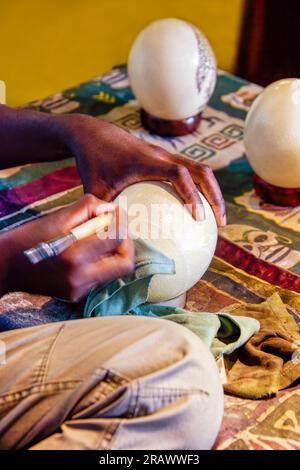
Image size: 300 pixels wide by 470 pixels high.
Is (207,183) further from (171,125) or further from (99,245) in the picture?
(171,125)

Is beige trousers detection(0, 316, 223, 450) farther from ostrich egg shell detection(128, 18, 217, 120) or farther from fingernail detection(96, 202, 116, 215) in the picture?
ostrich egg shell detection(128, 18, 217, 120)

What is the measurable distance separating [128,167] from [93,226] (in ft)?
1.25

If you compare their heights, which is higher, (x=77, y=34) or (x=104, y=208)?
(x=104, y=208)

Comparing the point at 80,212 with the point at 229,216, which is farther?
the point at 229,216

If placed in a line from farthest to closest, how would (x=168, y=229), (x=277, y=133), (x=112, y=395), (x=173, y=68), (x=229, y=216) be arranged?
(x=173, y=68), (x=229, y=216), (x=277, y=133), (x=168, y=229), (x=112, y=395)

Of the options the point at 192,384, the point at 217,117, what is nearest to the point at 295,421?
the point at 192,384

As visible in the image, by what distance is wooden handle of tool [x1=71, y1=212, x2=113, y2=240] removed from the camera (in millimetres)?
1009

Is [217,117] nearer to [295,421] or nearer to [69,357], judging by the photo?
[295,421]

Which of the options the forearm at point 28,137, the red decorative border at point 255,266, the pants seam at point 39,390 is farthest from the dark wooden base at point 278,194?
the pants seam at point 39,390

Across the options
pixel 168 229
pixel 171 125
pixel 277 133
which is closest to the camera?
pixel 168 229

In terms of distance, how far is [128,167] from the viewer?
1.38m

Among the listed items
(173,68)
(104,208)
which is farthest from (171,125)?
(104,208)

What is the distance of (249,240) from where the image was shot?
1735mm

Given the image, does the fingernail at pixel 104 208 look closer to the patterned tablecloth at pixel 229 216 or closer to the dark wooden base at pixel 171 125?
the patterned tablecloth at pixel 229 216
